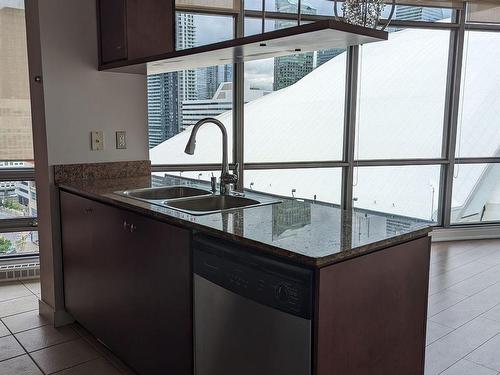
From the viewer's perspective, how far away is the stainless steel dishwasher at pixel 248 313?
4.68 ft

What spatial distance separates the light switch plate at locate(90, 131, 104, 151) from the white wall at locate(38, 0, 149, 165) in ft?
0.07

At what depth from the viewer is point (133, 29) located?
2.76m

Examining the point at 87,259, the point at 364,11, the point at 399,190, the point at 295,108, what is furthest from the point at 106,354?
the point at 399,190

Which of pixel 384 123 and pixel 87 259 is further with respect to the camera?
pixel 384 123

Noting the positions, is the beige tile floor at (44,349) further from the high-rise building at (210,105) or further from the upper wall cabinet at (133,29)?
the high-rise building at (210,105)

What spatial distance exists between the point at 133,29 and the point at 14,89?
152 cm

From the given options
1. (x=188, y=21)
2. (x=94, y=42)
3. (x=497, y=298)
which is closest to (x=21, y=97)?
(x=94, y=42)

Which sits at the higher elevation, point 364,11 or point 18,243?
point 364,11

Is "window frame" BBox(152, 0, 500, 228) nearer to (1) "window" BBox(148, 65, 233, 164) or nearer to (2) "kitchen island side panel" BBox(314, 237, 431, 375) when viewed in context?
(1) "window" BBox(148, 65, 233, 164)

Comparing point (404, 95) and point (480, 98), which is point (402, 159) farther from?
point (480, 98)

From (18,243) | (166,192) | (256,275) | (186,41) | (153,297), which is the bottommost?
(18,243)

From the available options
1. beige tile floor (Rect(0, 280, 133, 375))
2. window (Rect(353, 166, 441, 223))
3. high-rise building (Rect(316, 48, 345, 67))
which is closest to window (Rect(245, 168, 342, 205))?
window (Rect(353, 166, 441, 223))

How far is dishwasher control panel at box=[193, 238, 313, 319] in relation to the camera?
55.7 inches

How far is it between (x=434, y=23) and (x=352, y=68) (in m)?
0.98
